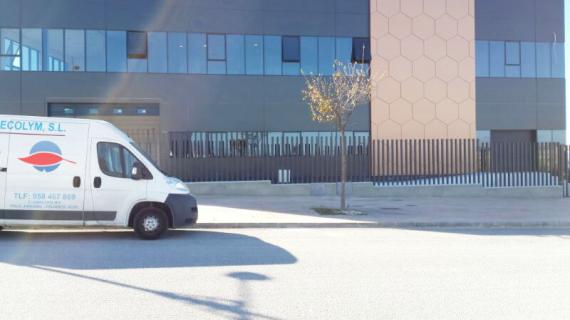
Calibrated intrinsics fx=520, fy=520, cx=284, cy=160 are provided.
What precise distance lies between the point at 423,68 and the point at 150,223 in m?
19.4

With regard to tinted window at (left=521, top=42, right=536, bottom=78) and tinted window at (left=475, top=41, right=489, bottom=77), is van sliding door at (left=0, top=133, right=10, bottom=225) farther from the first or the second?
tinted window at (left=521, top=42, right=536, bottom=78)

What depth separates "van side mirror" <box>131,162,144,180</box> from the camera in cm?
1027

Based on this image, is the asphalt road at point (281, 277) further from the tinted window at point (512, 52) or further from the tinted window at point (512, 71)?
the tinted window at point (512, 52)

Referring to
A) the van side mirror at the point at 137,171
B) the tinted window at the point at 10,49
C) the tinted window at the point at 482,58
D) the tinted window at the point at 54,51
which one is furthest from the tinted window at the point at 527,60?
the tinted window at the point at 10,49

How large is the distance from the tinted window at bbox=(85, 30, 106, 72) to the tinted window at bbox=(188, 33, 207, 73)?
392cm

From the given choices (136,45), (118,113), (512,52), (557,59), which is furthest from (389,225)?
(557,59)

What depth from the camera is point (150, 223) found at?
33.4ft

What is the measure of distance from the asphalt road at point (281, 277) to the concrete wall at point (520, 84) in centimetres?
1726

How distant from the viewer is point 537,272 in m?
7.45

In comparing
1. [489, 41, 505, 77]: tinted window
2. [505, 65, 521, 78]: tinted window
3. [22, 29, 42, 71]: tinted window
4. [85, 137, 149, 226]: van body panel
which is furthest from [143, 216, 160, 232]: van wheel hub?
[505, 65, 521, 78]: tinted window

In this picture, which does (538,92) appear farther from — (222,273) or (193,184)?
(222,273)

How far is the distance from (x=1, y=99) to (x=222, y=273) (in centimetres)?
2018

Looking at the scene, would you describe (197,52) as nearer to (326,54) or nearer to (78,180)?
(326,54)

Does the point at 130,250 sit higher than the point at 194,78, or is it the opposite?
the point at 194,78
